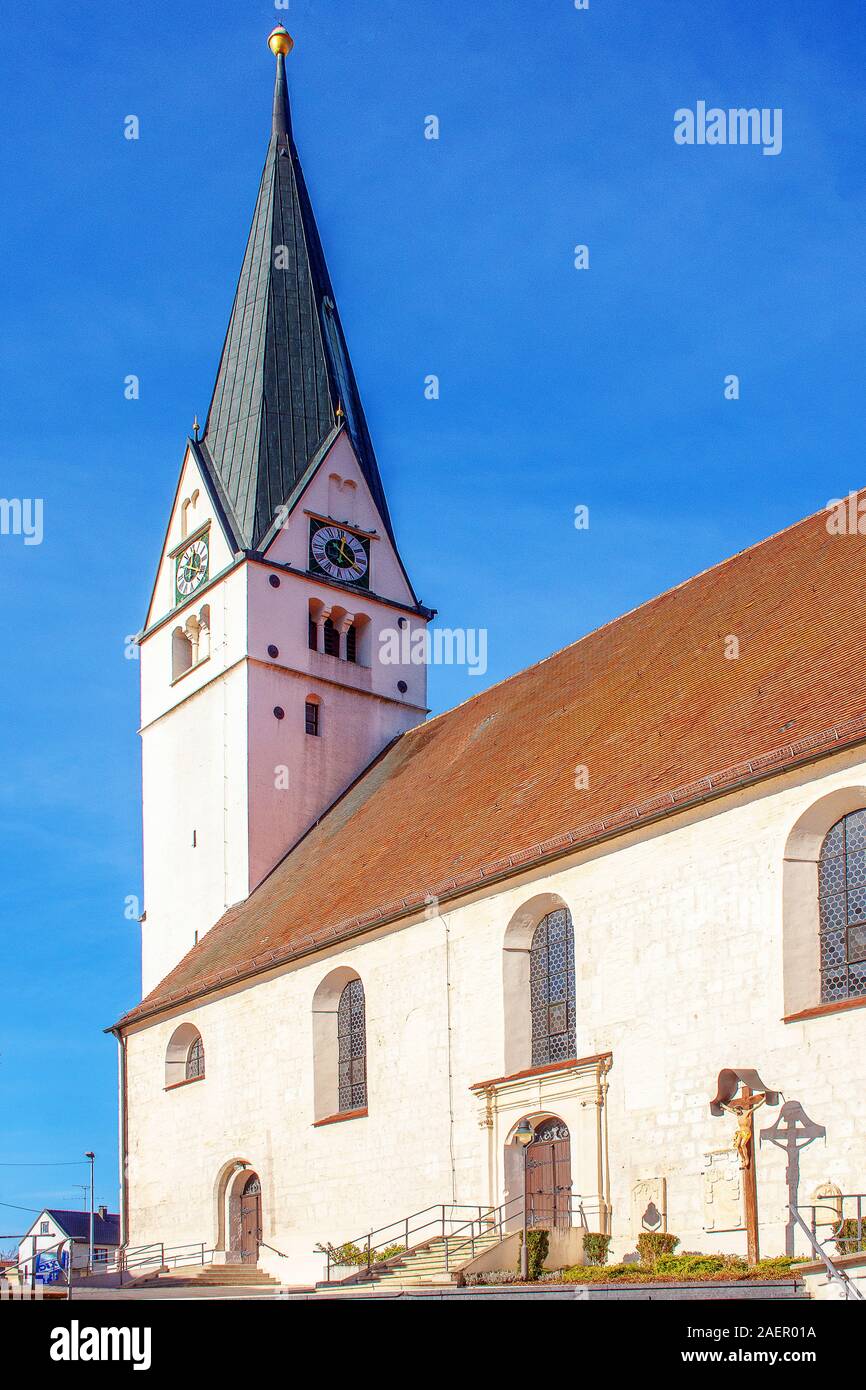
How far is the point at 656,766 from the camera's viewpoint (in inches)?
909

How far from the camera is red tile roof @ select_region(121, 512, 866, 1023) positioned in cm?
2167

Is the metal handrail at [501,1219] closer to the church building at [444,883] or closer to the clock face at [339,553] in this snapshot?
the church building at [444,883]

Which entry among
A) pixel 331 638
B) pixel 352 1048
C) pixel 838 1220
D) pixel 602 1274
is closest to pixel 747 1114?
pixel 838 1220

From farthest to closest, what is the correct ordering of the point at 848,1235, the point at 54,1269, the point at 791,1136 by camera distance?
the point at 54,1269 → the point at 791,1136 → the point at 848,1235

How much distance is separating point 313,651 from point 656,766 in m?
15.8

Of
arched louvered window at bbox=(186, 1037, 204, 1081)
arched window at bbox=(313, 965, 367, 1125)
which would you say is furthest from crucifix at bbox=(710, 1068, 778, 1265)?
arched louvered window at bbox=(186, 1037, 204, 1081)

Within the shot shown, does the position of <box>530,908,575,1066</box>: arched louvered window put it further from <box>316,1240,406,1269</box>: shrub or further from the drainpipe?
the drainpipe

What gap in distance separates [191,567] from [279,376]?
5368 millimetres

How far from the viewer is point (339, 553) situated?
1538 inches

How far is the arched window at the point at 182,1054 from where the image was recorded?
3238 cm

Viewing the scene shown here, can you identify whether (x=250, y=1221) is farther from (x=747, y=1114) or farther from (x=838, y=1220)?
(x=838, y=1220)

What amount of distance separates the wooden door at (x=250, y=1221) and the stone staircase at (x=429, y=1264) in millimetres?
7251

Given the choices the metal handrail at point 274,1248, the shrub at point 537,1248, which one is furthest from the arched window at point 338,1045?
the shrub at point 537,1248
